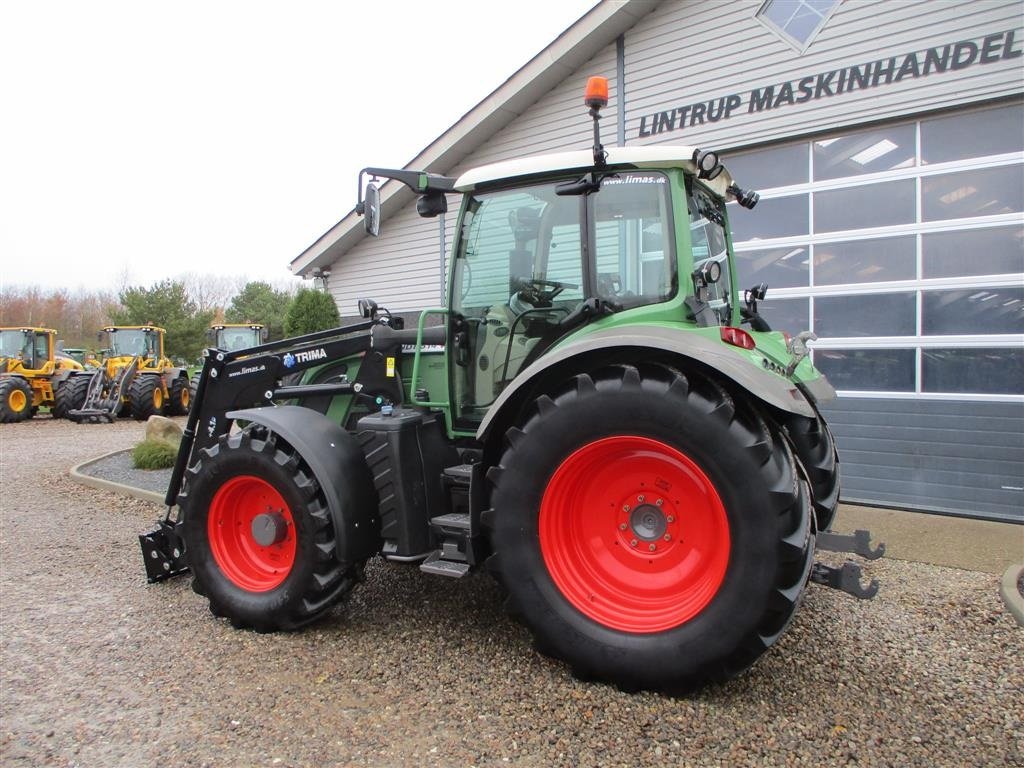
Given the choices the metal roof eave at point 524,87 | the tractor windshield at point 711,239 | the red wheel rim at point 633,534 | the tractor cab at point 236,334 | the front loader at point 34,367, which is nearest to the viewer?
the red wheel rim at point 633,534

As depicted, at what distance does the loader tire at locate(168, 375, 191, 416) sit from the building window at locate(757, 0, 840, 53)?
16115 millimetres

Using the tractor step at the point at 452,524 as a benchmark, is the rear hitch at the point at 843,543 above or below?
below

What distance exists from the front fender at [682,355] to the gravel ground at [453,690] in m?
1.18

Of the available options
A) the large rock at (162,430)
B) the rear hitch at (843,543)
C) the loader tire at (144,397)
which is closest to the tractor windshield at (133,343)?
the loader tire at (144,397)

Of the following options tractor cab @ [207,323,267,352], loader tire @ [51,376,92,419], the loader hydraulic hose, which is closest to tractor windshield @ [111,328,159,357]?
tractor cab @ [207,323,267,352]

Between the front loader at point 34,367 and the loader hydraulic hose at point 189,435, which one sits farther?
the front loader at point 34,367

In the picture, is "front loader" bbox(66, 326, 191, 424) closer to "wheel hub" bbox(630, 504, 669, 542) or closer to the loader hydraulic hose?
the loader hydraulic hose

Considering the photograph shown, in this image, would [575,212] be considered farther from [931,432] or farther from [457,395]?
[931,432]

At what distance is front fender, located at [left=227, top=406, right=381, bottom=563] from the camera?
3.47 m

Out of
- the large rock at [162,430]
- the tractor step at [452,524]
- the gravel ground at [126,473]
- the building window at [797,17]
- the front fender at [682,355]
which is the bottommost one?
the gravel ground at [126,473]

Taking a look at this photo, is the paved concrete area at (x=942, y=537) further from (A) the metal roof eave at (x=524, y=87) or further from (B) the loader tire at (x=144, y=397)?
(B) the loader tire at (x=144, y=397)

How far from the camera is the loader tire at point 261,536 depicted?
349 centimetres

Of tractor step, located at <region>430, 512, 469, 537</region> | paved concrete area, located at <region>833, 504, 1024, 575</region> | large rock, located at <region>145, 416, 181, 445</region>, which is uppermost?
tractor step, located at <region>430, 512, 469, 537</region>

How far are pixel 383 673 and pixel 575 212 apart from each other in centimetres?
229
